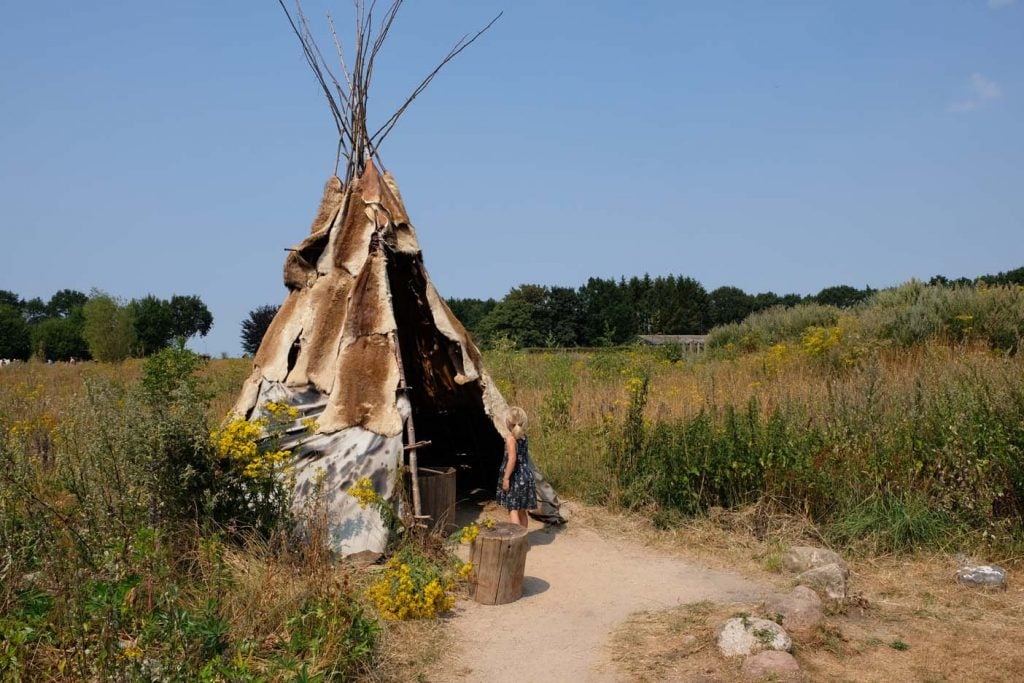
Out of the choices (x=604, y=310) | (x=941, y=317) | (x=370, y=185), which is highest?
(x=604, y=310)

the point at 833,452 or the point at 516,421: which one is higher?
the point at 516,421

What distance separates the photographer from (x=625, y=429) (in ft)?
27.8

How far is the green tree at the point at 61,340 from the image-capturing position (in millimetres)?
35688

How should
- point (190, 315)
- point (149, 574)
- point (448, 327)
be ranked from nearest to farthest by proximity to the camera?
point (149, 574) → point (448, 327) → point (190, 315)

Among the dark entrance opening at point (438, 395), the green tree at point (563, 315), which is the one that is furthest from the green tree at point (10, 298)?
the dark entrance opening at point (438, 395)

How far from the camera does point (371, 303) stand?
6.94 metres

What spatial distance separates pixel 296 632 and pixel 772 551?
4.10 metres

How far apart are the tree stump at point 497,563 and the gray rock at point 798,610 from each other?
1.59 meters

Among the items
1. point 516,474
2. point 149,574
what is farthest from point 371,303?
point 149,574

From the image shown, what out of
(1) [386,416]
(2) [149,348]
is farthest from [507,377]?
(2) [149,348]

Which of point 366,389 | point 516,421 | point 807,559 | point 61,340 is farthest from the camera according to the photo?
point 61,340

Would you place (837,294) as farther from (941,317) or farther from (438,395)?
(438,395)

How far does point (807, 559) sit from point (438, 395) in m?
3.68

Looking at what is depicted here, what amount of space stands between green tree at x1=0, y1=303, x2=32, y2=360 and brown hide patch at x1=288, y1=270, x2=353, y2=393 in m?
29.3
